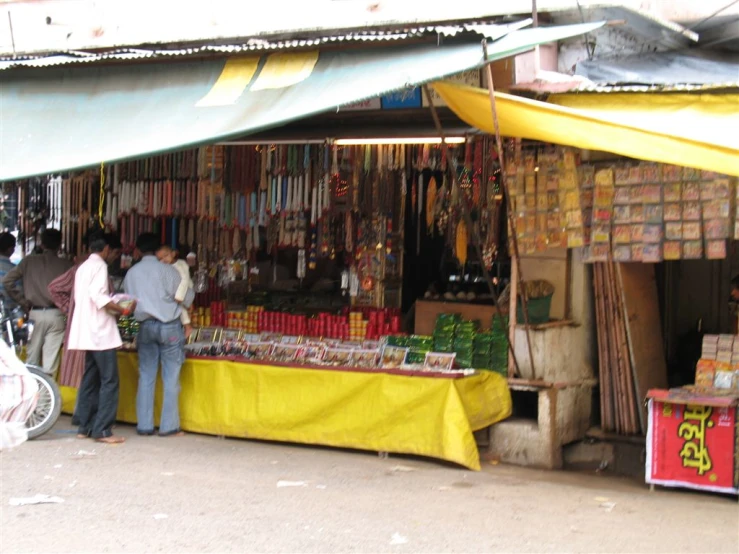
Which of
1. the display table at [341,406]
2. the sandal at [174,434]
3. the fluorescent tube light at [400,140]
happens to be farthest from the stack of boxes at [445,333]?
the sandal at [174,434]

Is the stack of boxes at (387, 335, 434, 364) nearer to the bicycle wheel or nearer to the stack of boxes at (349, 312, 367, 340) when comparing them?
the stack of boxes at (349, 312, 367, 340)

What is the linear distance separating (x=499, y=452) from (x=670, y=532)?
210cm

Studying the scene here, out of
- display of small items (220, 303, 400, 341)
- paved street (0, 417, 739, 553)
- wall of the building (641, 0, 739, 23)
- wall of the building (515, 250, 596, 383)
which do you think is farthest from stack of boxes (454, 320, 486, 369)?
wall of the building (641, 0, 739, 23)

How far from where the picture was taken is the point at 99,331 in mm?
8227

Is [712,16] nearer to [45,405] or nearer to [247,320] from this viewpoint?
[247,320]

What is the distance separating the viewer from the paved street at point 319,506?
5.86m

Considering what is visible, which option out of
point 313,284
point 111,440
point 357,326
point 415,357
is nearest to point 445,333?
point 415,357

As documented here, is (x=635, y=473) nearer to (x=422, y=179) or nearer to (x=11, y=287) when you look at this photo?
(x=422, y=179)

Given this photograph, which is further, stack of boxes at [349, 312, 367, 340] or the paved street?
stack of boxes at [349, 312, 367, 340]

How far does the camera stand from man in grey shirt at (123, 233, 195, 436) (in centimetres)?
847

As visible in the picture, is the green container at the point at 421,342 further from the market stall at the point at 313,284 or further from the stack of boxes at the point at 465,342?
the stack of boxes at the point at 465,342

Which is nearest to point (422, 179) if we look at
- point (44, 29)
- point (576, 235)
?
point (576, 235)

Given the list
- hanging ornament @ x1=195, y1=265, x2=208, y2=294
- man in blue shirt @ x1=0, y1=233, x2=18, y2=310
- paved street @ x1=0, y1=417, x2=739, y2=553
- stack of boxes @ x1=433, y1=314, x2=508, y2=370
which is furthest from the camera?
hanging ornament @ x1=195, y1=265, x2=208, y2=294

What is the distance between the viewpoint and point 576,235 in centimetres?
764
